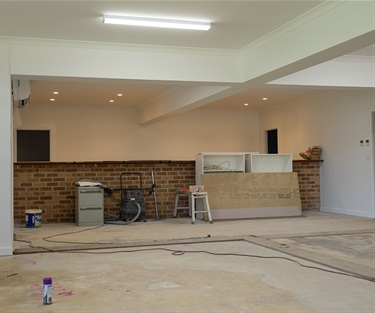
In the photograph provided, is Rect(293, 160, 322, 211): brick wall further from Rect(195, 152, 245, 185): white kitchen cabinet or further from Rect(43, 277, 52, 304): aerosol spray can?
Rect(43, 277, 52, 304): aerosol spray can

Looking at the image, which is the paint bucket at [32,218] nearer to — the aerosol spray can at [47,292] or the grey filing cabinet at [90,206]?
the grey filing cabinet at [90,206]

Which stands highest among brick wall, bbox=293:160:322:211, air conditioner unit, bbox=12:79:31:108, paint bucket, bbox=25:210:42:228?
air conditioner unit, bbox=12:79:31:108

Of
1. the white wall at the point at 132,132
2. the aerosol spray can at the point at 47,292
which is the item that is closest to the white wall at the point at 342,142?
the white wall at the point at 132,132

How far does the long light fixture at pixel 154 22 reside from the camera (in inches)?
200

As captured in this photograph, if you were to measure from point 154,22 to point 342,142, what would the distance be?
240 inches

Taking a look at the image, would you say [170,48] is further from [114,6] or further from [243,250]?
[243,250]

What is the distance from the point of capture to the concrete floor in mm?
3775

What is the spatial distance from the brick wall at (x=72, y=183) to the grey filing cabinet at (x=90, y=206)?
65cm

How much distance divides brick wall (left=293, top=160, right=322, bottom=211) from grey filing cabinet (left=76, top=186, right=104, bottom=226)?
14.4 ft

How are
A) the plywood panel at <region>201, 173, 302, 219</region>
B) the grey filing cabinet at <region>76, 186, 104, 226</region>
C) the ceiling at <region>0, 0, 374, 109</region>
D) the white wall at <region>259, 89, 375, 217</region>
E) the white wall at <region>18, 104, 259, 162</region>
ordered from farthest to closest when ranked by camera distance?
the white wall at <region>18, 104, 259, 162</region> → the plywood panel at <region>201, 173, 302, 219</region> → the white wall at <region>259, 89, 375, 217</region> → the grey filing cabinet at <region>76, 186, 104, 226</region> → the ceiling at <region>0, 0, 374, 109</region>

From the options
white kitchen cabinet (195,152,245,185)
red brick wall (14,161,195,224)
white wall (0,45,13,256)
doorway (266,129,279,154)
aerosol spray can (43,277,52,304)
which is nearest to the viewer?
aerosol spray can (43,277,52,304)

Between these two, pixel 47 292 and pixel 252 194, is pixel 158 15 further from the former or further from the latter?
pixel 252 194

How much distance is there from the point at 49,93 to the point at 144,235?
15.4 feet

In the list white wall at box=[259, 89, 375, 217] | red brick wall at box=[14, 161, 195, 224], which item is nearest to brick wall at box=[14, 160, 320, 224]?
red brick wall at box=[14, 161, 195, 224]
